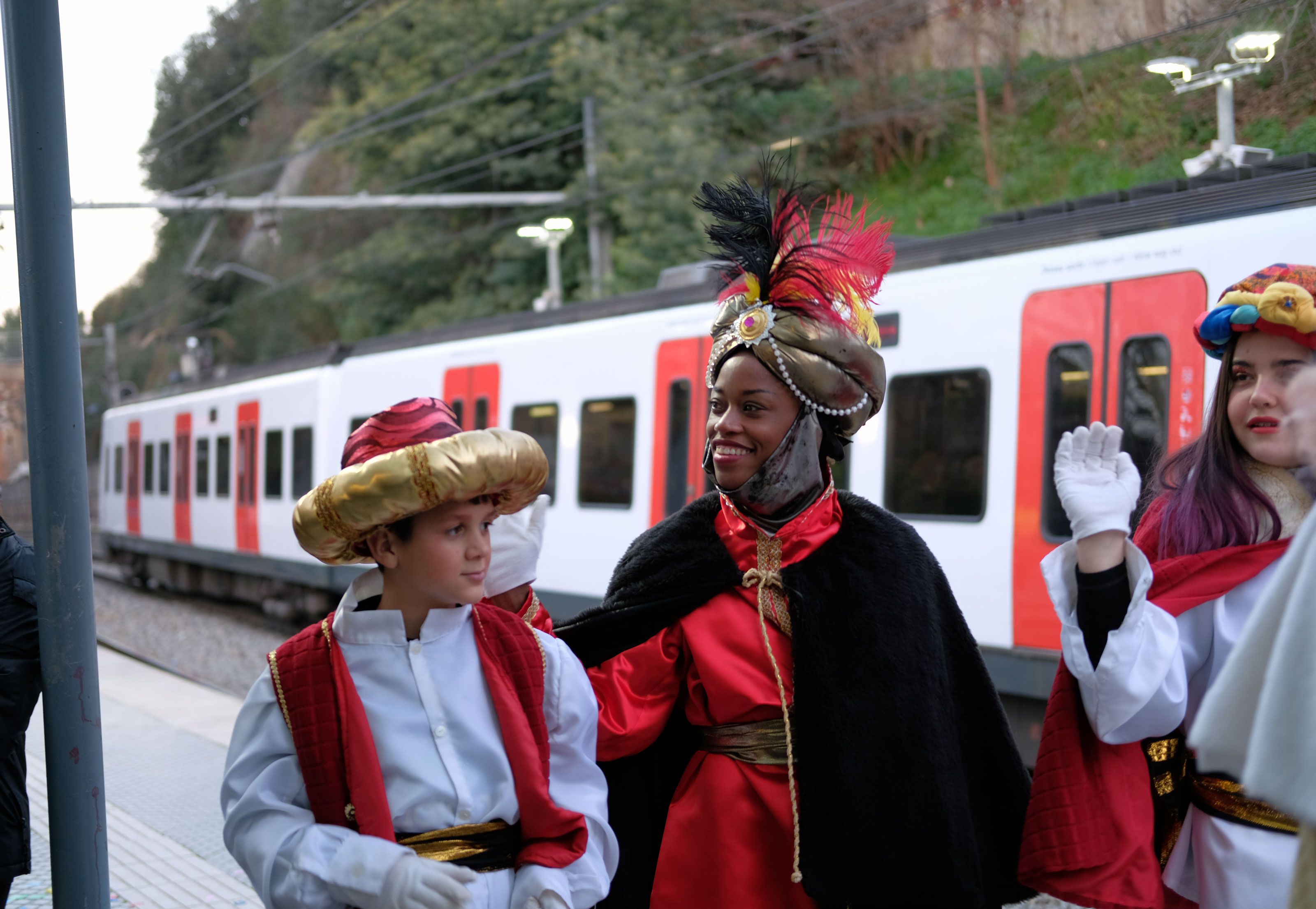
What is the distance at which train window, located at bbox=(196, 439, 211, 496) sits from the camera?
56.1 ft

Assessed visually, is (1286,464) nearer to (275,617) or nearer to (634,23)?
(275,617)

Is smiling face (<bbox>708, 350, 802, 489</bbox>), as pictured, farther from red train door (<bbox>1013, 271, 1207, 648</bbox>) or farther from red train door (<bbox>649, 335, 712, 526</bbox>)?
red train door (<bbox>649, 335, 712, 526</bbox>)

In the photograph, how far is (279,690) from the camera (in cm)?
196

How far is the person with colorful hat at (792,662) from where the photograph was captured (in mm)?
2234

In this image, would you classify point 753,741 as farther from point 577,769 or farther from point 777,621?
point 577,769

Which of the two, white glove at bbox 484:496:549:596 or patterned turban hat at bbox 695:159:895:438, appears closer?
patterned turban hat at bbox 695:159:895:438

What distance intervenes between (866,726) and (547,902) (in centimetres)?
66

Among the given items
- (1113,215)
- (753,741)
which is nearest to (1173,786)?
(753,741)

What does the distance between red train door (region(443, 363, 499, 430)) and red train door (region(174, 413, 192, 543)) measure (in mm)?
7988

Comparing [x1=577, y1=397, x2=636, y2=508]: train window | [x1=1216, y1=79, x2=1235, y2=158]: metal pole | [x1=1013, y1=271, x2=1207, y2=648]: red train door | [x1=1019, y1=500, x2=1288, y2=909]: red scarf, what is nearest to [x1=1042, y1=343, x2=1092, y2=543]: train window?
[x1=1013, y1=271, x2=1207, y2=648]: red train door

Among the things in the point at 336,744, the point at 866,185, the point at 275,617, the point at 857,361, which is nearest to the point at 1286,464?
the point at 857,361

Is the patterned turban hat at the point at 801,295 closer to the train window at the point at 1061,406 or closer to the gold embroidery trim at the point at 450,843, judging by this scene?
the gold embroidery trim at the point at 450,843

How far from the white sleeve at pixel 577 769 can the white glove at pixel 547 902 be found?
0.08 ft

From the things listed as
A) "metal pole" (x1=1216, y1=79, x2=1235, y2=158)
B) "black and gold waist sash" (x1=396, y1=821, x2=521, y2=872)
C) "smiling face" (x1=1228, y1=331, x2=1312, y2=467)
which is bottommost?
"black and gold waist sash" (x1=396, y1=821, x2=521, y2=872)
